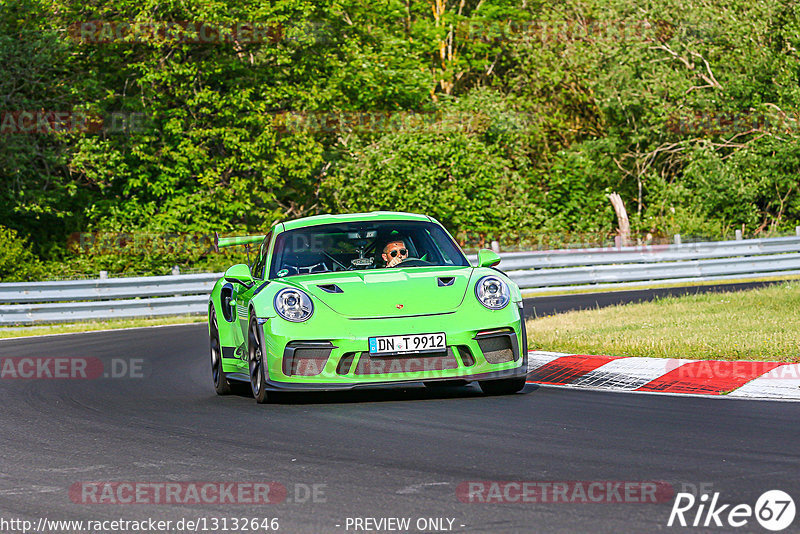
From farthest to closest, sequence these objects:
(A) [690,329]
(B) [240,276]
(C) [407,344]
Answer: (A) [690,329]
(B) [240,276]
(C) [407,344]

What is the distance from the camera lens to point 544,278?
1117 inches

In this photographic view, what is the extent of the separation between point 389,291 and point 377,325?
0.35 m

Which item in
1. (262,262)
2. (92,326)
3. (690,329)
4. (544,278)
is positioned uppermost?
(262,262)

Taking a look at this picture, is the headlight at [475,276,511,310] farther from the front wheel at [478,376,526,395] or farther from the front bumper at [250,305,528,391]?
the front wheel at [478,376,526,395]

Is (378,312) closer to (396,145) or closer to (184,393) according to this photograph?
Answer: (184,393)

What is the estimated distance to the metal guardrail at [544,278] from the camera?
23.9 meters

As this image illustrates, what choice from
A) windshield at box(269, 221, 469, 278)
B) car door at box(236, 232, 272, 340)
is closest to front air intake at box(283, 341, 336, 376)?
car door at box(236, 232, 272, 340)

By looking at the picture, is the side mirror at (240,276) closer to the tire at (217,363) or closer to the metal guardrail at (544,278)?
the tire at (217,363)

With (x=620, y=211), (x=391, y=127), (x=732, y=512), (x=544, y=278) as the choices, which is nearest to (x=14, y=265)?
(x=544, y=278)

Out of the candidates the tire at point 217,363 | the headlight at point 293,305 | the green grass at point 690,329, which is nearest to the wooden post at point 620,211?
the green grass at point 690,329

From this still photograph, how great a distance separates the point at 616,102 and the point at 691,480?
120 feet

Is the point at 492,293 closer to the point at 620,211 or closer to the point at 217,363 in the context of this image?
the point at 217,363

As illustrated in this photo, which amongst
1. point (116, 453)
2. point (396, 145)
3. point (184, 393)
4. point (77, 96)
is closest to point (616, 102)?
point (396, 145)

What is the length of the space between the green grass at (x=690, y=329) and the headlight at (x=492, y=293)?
2158 millimetres
